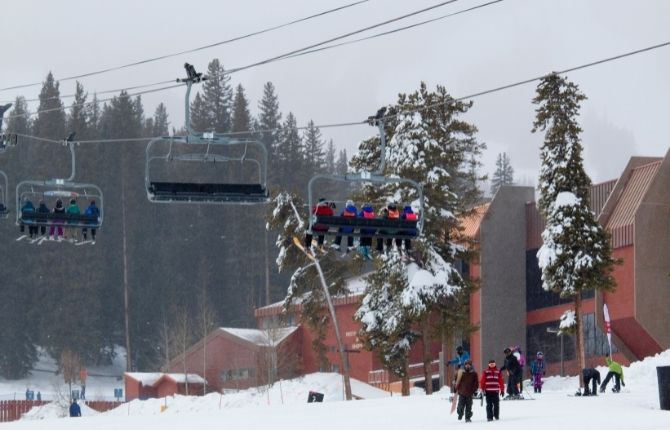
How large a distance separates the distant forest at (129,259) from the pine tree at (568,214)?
2209 inches

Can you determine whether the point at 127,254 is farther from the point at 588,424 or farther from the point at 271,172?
the point at 588,424

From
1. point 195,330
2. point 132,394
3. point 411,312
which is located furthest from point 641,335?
point 195,330

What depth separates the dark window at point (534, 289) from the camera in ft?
211

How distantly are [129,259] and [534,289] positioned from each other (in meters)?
52.4

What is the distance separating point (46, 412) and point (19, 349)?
36.7 m

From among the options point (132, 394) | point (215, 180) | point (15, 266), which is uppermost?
point (215, 180)

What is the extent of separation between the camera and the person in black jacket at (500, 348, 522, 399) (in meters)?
36.5

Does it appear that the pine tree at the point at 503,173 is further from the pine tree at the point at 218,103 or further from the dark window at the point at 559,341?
the dark window at the point at 559,341

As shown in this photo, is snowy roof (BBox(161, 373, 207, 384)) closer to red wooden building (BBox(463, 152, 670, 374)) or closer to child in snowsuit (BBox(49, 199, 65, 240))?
red wooden building (BBox(463, 152, 670, 374))

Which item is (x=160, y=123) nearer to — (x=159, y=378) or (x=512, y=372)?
(x=159, y=378)

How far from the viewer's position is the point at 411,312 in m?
50.9

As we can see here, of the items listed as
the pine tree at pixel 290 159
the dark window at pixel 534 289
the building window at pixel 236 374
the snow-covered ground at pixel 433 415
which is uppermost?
the pine tree at pixel 290 159

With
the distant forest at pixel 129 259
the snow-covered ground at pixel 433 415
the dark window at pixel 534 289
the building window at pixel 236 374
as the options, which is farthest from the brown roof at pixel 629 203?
the distant forest at pixel 129 259

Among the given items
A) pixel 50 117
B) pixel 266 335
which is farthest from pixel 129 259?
pixel 266 335
